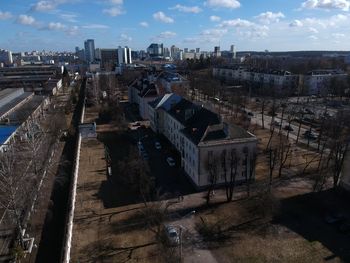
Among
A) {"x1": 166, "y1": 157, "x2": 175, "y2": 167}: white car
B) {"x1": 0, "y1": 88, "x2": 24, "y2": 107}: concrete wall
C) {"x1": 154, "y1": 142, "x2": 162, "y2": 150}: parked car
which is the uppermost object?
{"x1": 0, "y1": 88, "x2": 24, "y2": 107}: concrete wall

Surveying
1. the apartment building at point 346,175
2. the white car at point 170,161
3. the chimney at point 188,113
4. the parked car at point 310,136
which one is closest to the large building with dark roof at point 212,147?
the white car at point 170,161

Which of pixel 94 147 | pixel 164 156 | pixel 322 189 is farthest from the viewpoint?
pixel 94 147

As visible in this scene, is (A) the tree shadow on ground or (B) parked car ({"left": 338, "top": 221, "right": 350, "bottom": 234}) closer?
(A) the tree shadow on ground

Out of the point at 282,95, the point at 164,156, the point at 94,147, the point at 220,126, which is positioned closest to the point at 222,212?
the point at 220,126

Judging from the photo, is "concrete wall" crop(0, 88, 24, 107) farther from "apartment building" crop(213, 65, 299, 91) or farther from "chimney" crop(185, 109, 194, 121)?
"apartment building" crop(213, 65, 299, 91)

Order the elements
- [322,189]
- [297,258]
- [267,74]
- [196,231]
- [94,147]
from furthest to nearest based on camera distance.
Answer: [267,74]
[94,147]
[322,189]
[196,231]
[297,258]

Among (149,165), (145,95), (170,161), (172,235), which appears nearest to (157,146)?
(170,161)

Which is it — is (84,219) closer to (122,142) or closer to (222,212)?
(222,212)

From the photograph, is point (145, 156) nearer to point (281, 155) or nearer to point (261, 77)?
point (281, 155)

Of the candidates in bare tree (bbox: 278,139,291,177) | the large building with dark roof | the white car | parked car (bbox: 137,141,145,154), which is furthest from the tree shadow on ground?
parked car (bbox: 137,141,145,154)

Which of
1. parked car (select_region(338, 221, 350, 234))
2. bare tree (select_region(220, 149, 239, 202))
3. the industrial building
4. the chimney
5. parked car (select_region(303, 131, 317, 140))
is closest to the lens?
parked car (select_region(338, 221, 350, 234))
